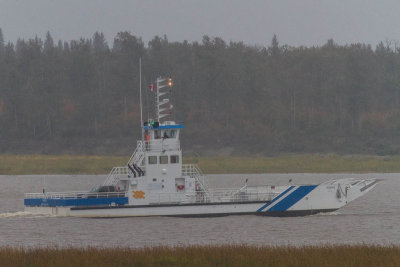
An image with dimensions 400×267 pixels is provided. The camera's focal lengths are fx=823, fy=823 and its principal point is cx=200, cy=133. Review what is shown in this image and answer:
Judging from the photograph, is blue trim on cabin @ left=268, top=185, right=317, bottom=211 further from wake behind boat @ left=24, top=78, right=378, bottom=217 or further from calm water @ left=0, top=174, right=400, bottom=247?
calm water @ left=0, top=174, right=400, bottom=247

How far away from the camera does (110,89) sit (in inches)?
4222

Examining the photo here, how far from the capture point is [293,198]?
121 ft

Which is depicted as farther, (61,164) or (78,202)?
(61,164)

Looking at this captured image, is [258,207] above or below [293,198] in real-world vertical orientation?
below

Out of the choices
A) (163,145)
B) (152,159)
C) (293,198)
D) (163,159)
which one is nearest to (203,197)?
(163,159)

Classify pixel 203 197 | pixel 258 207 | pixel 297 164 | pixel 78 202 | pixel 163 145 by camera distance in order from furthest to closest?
pixel 297 164, pixel 163 145, pixel 203 197, pixel 78 202, pixel 258 207

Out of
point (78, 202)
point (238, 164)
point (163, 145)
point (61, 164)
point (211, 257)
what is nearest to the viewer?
point (211, 257)

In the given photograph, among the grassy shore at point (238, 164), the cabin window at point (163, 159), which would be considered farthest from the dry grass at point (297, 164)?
the cabin window at point (163, 159)

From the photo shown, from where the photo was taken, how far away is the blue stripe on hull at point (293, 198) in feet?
120

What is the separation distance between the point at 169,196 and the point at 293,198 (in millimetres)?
5546

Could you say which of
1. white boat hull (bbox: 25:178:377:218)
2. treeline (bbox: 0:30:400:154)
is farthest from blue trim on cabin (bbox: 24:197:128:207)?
treeline (bbox: 0:30:400:154)

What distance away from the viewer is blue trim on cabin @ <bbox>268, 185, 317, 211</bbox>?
36.6 m

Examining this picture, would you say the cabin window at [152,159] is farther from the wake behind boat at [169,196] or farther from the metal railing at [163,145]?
the metal railing at [163,145]

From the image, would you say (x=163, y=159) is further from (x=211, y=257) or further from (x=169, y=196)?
(x=211, y=257)
